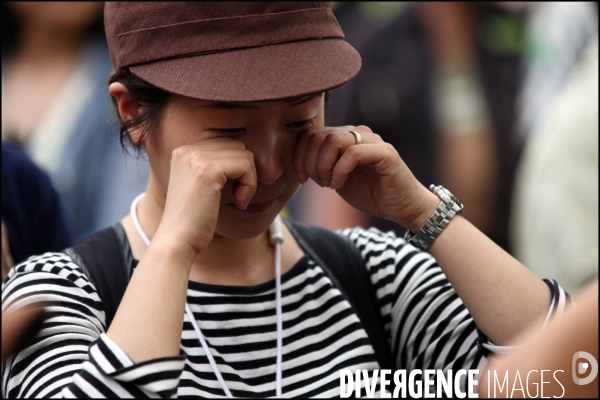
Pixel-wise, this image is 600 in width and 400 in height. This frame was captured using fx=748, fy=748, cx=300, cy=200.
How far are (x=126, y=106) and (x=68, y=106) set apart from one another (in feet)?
5.25

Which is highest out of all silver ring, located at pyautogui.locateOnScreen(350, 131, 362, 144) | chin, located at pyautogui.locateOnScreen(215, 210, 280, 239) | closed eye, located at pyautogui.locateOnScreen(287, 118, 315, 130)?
closed eye, located at pyautogui.locateOnScreen(287, 118, 315, 130)

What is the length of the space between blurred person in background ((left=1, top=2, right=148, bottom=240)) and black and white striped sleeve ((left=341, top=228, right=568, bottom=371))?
56.4 inches

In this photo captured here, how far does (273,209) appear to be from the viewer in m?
1.55

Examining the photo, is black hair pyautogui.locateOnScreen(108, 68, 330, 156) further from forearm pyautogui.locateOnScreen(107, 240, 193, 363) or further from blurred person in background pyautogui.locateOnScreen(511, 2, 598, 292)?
blurred person in background pyautogui.locateOnScreen(511, 2, 598, 292)

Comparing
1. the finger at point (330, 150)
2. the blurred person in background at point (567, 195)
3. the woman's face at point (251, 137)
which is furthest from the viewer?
the blurred person in background at point (567, 195)

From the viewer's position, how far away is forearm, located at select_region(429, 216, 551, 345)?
151 centimetres

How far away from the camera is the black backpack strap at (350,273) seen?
1658 millimetres

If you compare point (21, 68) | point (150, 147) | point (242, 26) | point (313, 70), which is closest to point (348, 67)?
point (313, 70)

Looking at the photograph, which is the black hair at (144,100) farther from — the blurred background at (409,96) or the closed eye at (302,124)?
the blurred background at (409,96)

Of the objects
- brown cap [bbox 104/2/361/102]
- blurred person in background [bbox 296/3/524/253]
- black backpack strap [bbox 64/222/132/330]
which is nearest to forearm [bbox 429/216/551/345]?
brown cap [bbox 104/2/361/102]

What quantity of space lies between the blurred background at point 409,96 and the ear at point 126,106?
130 centimetres

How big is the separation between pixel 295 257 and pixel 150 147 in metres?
0.43

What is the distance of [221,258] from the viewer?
166 cm

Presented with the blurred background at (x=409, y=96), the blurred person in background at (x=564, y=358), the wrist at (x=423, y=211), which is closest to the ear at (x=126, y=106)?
the wrist at (x=423, y=211)
